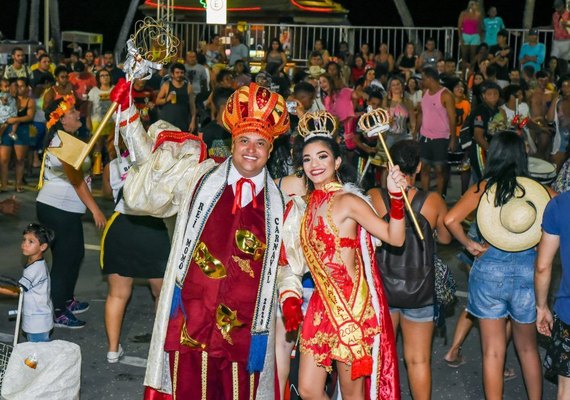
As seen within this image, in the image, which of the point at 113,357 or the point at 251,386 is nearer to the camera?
the point at 251,386

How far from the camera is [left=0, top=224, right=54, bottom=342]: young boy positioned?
7773mm

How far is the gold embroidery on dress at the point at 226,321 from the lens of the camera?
5707 mm

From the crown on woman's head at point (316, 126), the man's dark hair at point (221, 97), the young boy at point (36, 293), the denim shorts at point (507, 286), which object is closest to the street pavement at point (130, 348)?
the young boy at point (36, 293)

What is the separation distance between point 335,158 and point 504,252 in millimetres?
1345

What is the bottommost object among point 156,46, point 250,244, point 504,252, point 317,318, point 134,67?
point 317,318

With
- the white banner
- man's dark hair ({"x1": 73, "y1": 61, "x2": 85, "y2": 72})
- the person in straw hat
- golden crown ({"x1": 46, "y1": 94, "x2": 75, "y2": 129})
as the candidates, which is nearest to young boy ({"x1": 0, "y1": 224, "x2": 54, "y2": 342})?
golden crown ({"x1": 46, "y1": 94, "x2": 75, "y2": 129})

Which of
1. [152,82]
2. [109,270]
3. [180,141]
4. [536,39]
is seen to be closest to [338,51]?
[536,39]

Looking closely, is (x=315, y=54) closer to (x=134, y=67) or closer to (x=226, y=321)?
(x=134, y=67)

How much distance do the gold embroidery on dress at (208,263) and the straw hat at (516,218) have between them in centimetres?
182

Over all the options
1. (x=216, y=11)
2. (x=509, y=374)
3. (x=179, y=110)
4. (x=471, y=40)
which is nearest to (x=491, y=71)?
(x=471, y=40)

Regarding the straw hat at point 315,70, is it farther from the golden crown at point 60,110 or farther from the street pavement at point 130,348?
the golden crown at point 60,110

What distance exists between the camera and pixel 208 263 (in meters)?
5.71

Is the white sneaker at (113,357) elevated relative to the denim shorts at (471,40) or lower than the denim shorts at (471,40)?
lower

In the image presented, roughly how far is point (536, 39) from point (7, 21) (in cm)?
2533
